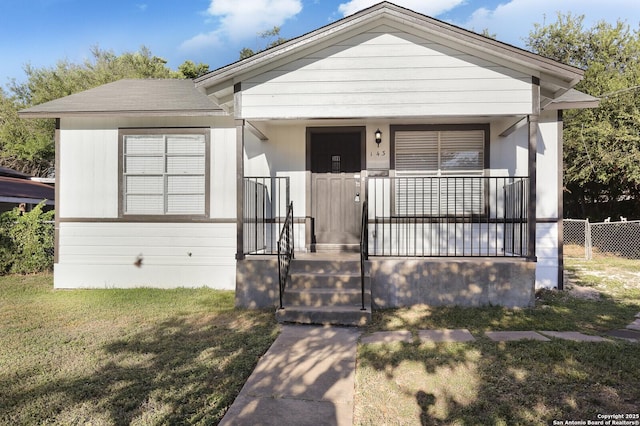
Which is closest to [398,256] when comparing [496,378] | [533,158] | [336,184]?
[336,184]

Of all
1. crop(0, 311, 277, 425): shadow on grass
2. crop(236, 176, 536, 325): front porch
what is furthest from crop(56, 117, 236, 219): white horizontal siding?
crop(0, 311, 277, 425): shadow on grass

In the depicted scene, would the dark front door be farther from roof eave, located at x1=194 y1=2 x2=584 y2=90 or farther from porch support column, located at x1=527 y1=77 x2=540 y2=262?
porch support column, located at x1=527 y1=77 x2=540 y2=262

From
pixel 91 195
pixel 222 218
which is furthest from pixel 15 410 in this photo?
pixel 91 195

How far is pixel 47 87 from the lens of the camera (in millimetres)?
21703

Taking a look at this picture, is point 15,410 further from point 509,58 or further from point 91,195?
point 509,58

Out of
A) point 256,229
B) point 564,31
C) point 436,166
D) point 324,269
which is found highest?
point 564,31

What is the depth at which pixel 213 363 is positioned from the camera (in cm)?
380

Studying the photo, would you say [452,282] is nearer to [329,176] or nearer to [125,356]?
[329,176]

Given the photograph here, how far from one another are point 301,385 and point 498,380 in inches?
64.3

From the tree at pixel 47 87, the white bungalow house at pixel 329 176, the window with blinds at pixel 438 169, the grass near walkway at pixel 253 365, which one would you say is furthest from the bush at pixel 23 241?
the tree at pixel 47 87

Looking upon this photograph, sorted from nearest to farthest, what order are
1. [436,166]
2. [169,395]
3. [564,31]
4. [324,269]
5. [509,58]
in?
[169,395], [509,58], [324,269], [436,166], [564,31]

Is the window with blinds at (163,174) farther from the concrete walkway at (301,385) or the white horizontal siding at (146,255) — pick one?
the concrete walkway at (301,385)

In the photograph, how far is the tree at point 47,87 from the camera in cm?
2136

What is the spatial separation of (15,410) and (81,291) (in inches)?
186
